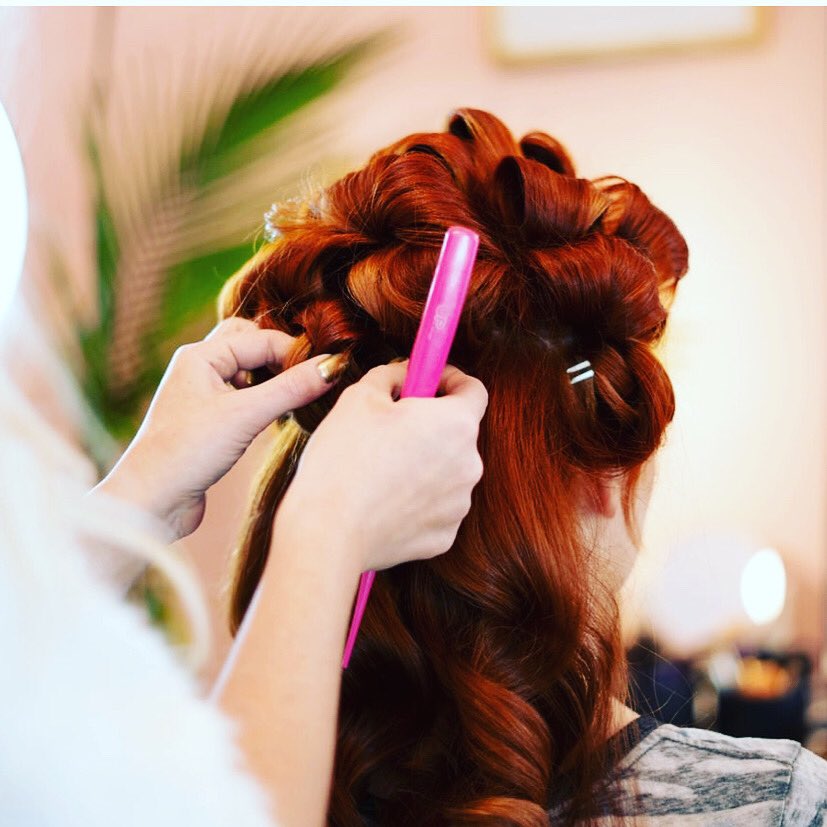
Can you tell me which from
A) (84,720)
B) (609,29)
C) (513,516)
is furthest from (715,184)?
(84,720)

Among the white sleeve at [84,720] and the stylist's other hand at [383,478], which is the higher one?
the stylist's other hand at [383,478]

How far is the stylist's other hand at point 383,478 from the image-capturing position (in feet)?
A: 1.64

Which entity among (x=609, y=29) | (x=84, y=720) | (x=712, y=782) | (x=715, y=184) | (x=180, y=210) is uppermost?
(x=609, y=29)

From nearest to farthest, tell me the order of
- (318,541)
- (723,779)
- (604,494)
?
(318,541), (723,779), (604,494)

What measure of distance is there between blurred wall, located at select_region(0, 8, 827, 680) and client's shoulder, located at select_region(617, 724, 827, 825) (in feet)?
4.14

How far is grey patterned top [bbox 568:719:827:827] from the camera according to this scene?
0.61m

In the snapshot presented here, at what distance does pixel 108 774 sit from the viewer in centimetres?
36

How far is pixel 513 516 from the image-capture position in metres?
0.67

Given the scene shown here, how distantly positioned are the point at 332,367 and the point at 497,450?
0.14 meters

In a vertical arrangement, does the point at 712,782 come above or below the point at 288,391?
below

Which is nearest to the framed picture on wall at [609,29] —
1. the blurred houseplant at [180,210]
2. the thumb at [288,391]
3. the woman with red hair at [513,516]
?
the blurred houseplant at [180,210]

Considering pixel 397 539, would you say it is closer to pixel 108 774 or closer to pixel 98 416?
pixel 108 774

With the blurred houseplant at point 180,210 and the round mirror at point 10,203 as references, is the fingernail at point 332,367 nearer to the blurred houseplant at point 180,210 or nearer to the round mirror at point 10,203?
the round mirror at point 10,203

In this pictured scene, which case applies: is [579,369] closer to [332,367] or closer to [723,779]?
[332,367]
